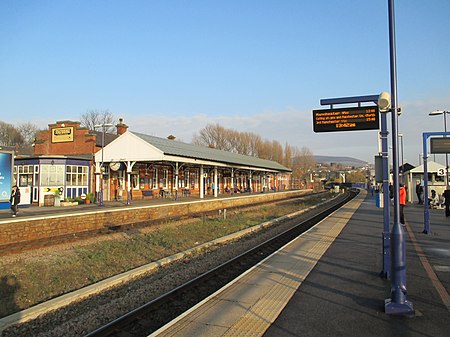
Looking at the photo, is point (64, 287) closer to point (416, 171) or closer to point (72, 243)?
point (72, 243)

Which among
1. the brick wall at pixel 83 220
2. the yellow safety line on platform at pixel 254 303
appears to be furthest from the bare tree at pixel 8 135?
the yellow safety line on platform at pixel 254 303

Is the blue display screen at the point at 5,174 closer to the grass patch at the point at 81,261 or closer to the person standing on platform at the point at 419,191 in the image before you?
the grass patch at the point at 81,261

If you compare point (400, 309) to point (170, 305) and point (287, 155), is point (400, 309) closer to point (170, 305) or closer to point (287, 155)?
point (170, 305)

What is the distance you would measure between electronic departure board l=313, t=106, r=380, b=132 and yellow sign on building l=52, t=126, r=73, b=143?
1162 inches

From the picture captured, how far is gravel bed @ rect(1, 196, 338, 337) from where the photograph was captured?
224 inches

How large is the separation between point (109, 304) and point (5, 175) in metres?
15.0

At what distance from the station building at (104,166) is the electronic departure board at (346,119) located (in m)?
18.8

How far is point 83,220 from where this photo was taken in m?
17.1

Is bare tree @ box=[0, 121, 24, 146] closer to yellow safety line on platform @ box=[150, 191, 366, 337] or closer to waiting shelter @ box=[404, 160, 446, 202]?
waiting shelter @ box=[404, 160, 446, 202]

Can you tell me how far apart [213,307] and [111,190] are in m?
27.7

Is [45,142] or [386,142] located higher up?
[45,142]

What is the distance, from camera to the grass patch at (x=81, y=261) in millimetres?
8117

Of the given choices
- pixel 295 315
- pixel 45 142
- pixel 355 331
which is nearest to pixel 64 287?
pixel 295 315

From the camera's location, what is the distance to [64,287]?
8.43 m
